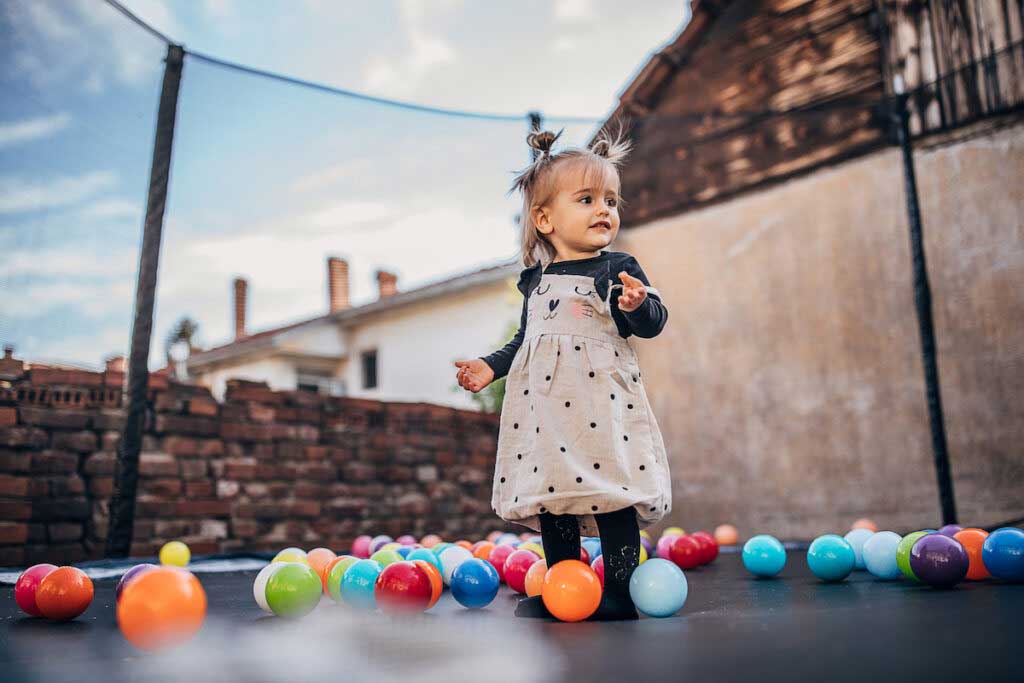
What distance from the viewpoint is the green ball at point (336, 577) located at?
1958 mm

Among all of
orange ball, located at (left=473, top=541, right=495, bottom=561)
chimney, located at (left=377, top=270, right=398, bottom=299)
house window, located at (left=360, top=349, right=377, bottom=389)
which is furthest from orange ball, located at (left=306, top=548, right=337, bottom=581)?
house window, located at (left=360, top=349, right=377, bottom=389)

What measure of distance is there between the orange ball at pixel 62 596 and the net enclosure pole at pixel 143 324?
4.79ft

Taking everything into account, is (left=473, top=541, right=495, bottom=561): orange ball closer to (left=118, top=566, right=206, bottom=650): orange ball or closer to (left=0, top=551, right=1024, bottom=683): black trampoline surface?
(left=0, top=551, right=1024, bottom=683): black trampoline surface

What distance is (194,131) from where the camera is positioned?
345cm

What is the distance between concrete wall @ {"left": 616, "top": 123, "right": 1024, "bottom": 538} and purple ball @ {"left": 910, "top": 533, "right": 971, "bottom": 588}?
283 cm

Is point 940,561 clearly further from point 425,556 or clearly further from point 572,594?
point 425,556

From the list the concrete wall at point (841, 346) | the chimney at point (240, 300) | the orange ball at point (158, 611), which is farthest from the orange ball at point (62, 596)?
the concrete wall at point (841, 346)

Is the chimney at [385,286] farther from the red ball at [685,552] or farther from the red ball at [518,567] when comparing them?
the red ball at [518,567]

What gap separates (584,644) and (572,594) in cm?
33

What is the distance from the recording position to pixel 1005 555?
1.88 m

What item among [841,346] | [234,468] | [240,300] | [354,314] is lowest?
[234,468]

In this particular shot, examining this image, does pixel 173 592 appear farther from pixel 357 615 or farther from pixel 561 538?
pixel 561 538

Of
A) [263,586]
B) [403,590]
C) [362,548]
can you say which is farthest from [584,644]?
[362,548]

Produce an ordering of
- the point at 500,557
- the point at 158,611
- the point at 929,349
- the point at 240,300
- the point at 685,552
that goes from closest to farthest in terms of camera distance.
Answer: the point at 158,611
the point at 500,557
the point at 685,552
the point at 929,349
the point at 240,300
